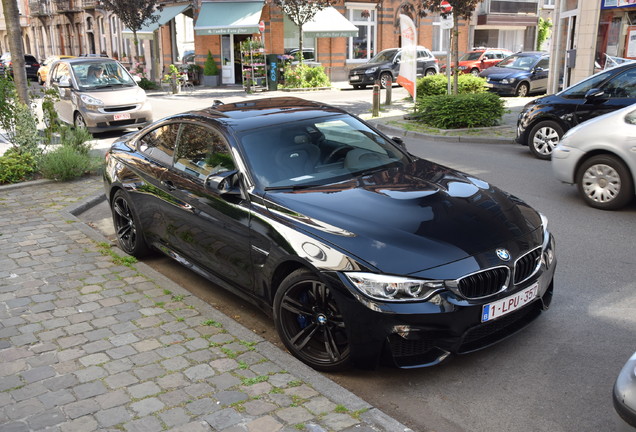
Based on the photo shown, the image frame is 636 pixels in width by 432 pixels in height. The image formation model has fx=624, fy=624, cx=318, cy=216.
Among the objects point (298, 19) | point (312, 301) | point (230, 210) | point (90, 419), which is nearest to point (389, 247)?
point (312, 301)

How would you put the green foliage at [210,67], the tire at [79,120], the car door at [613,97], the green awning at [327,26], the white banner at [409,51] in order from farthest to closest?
the green foliage at [210,67]
the green awning at [327,26]
the white banner at [409,51]
the tire at [79,120]
the car door at [613,97]

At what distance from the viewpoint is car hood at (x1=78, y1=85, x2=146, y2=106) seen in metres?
14.6

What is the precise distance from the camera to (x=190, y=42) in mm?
36656

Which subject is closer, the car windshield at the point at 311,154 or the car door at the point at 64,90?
the car windshield at the point at 311,154

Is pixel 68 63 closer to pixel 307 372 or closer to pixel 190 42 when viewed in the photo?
pixel 307 372

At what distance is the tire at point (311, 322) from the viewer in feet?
13.0

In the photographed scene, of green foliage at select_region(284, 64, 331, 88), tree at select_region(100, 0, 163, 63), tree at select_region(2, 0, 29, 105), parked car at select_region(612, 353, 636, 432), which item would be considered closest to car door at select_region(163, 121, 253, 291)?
parked car at select_region(612, 353, 636, 432)

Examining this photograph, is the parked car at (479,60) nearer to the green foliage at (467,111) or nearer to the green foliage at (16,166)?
the green foliage at (467,111)

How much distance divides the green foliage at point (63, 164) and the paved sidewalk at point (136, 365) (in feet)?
12.2

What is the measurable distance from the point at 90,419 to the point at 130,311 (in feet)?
5.19

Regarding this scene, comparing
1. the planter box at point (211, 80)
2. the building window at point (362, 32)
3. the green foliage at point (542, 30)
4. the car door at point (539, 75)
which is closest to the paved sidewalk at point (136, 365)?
the car door at point (539, 75)

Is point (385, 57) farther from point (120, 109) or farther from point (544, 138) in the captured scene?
point (544, 138)

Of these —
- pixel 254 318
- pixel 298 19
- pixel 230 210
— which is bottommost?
pixel 254 318

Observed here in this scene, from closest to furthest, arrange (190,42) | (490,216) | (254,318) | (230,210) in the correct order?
(490,216)
(230,210)
(254,318)
(190,42)
